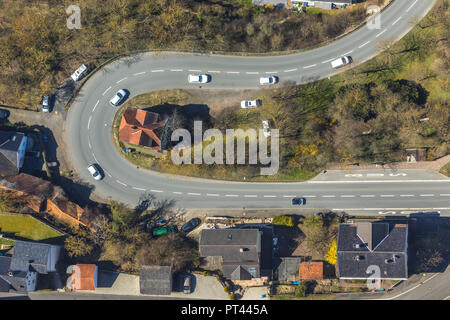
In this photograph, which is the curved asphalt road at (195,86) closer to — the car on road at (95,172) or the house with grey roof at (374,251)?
the car on road at (95,172)

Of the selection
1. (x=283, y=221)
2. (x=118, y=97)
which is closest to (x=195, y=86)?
(x=118, y=97)

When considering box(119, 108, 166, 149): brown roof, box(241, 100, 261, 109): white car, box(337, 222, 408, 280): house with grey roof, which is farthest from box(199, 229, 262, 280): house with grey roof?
box(241, 100, 261, 109): white car

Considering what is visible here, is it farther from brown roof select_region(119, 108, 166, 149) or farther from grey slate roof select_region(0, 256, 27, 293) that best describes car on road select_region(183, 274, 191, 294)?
grey slate roof select_region(0, 256, 27, 293)

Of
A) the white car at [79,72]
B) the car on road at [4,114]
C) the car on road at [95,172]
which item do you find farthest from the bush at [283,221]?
the car on road at [4,114]

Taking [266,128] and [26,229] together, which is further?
[266,128]

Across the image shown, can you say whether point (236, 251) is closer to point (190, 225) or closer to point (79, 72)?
point (190, 225)

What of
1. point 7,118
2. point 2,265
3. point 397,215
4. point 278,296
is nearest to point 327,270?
point 278,296
